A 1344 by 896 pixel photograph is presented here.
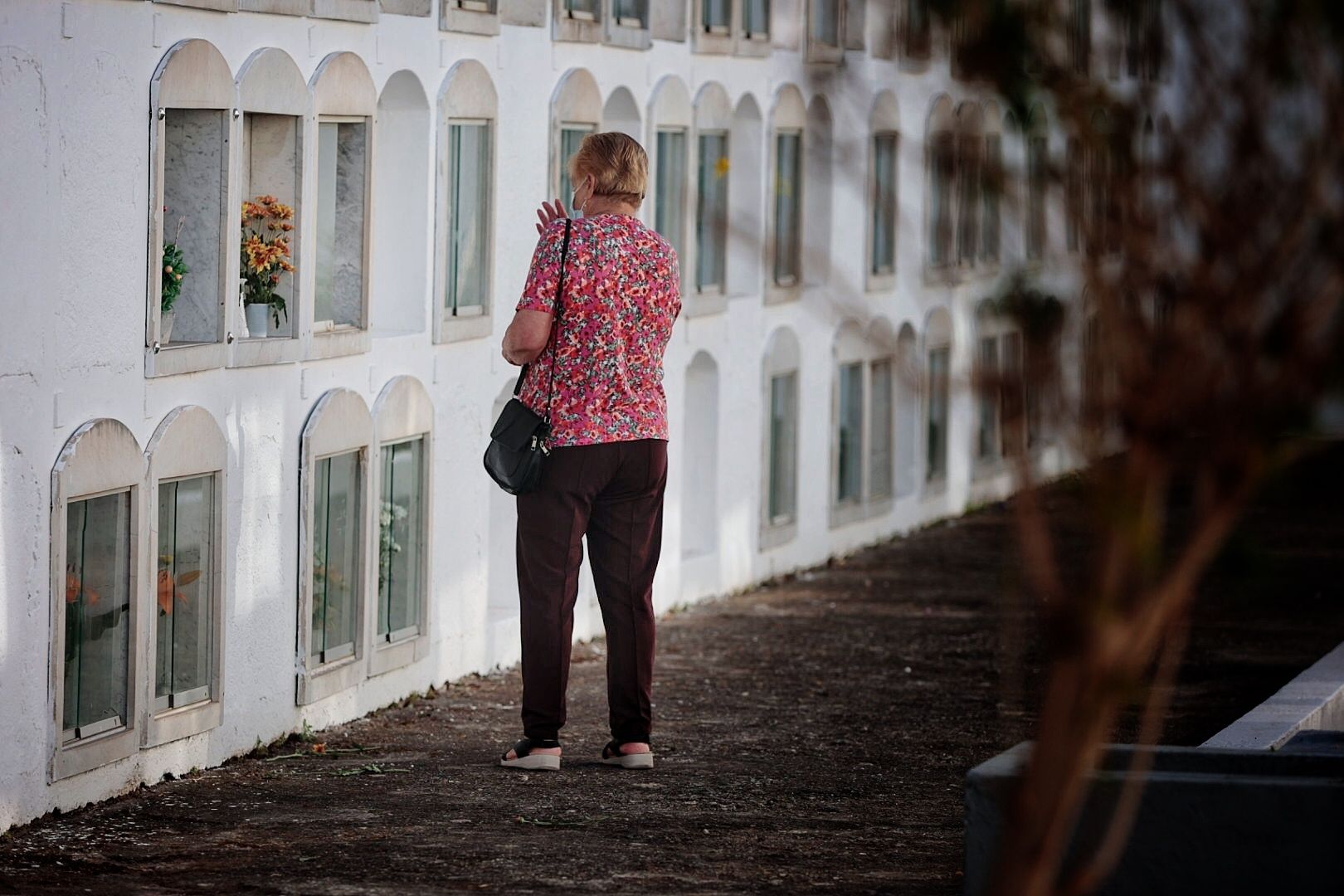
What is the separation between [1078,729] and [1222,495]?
435 mm

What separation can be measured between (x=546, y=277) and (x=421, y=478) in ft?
8.67

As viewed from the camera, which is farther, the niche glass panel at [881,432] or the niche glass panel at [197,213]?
the niche glass panel at [881,432]

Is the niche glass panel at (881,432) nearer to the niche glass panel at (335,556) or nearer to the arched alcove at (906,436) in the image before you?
the arched alcove at (906,436)

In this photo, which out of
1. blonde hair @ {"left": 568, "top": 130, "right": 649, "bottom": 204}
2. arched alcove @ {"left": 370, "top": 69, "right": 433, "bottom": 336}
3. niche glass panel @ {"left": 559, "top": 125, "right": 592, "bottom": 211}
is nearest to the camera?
blonde hair @ {"left": 568, "top": 130, "right": 649, "bottom": 204}


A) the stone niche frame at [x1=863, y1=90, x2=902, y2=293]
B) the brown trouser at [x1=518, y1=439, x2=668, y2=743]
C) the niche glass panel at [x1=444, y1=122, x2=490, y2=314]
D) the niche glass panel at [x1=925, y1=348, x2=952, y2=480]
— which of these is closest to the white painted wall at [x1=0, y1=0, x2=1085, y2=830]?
the niche glass panel at [x1=444, y1=122, x2=490, y2=314]

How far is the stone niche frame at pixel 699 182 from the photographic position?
14.4 m

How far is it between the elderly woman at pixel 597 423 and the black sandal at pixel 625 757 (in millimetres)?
141

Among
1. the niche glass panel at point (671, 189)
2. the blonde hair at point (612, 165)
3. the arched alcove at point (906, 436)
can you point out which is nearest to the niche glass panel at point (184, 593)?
the blonde hair at point (612, 165)

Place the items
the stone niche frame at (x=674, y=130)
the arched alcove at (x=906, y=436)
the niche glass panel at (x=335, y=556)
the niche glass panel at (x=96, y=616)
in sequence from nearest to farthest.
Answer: the niche glass panel at (x=96, y=616) → the niche glass panel at (x=335, y=556) → the stone niche frame at (x=674, y=130) → the arched alcove at (x=906, y=436)

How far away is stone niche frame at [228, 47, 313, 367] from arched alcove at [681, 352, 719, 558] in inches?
216

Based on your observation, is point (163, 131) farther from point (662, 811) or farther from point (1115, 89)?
point (1115, 89)

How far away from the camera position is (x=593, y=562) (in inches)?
344

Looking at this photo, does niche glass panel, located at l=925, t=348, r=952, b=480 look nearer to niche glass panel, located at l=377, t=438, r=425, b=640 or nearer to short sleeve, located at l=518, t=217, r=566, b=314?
niche glass panel, located at l=377, t=438, r=425, b=640

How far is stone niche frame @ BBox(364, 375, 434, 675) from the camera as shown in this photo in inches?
408
